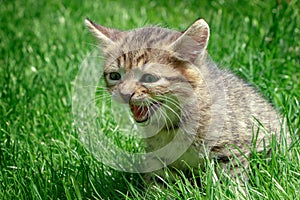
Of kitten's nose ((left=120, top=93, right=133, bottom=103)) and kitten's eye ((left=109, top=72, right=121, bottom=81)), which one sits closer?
kitten's nose ((left=120, top=93, right=133, bottom=103))

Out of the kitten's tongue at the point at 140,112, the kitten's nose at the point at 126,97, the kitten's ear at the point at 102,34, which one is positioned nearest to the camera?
the kitten's nose at the point at 126,97

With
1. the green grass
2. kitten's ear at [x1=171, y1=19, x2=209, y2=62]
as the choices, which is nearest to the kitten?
kitten's ear at [x1=171, y1=19, x2=209, y2=62]

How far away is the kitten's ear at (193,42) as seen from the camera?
10.1 ft

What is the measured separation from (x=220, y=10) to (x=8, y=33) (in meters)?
2.03

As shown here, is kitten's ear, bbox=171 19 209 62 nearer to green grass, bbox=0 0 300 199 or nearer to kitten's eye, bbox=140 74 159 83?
kitten's eye, bbox=140 74 159 83

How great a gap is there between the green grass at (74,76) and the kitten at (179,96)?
149 mm

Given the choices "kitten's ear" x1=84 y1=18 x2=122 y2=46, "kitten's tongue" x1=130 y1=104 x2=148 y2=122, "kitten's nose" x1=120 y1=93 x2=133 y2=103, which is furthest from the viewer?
"kitten's ear" x1=84 y1=18 x2=122 y2=46

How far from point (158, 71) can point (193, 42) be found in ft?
0.76

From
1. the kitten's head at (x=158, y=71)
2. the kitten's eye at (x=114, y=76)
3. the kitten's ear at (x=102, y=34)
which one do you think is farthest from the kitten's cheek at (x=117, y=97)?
the kitten's ear at (x=102, y=34)

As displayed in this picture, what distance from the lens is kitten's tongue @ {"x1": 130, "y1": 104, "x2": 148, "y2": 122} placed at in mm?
3142

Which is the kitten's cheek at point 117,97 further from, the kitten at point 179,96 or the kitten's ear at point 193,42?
the kitten's ear at point 193,42

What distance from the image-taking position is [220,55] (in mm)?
4797

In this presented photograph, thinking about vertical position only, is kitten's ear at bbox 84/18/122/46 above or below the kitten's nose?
above

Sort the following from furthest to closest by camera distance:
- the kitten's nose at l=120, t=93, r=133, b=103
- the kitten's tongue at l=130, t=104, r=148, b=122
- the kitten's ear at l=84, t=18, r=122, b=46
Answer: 1. the kitten's ear at l=84, t=18, r=122, b=46
2. the kitten's tongue at l=130, t=104, r=148, b=122
3. the kitten's nose at l=120, t=93, r=133, b=103
